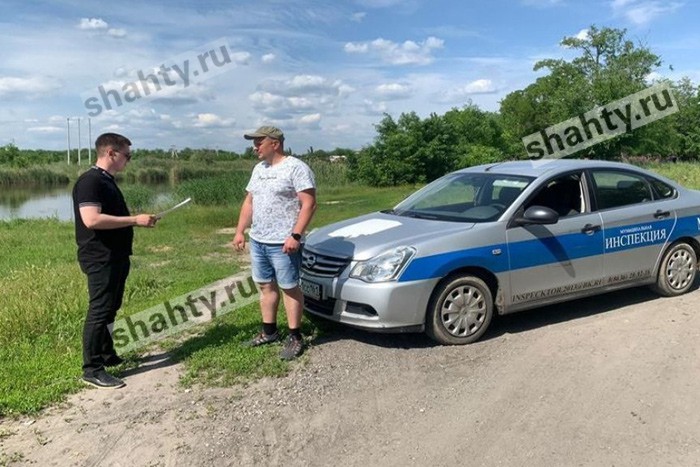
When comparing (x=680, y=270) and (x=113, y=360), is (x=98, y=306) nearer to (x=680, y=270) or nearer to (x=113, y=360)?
(x=113, y=360)

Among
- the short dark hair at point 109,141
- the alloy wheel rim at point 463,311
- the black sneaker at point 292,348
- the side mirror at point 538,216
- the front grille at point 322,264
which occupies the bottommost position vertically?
the black sneaker at point 292,348

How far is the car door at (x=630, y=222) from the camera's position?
251 inches

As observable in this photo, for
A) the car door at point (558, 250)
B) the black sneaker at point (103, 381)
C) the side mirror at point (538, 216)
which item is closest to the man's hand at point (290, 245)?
the black sneaker at point (103, 381)

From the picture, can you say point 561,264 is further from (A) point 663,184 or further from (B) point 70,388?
(B) point 70,388

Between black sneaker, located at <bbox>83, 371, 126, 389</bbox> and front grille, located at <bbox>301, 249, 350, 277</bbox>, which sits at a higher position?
front grille, located at <bbox>301, 249, 350, 277</bbox>

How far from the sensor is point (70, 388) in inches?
185

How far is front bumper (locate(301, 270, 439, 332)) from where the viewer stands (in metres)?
5.22

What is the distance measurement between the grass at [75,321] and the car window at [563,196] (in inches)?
104

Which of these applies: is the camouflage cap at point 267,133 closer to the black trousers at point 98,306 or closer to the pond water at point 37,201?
the black trousers at point 98,306

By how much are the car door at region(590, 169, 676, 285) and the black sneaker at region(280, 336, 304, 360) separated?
10.6ft

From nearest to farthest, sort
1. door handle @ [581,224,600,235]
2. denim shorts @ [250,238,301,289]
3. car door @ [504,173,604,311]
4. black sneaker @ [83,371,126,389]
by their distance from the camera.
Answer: black sneaker @ [83,371,126,389]
denim shorts @ [250,238,301,289]
car door @ [504,173,604,311]
door handle @ [581,224,600,235]

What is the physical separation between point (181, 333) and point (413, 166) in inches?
1292

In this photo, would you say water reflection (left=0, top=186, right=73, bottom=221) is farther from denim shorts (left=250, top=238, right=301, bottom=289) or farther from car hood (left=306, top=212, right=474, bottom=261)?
denim shorts (left=250, top=238, right=301, bottom=289)

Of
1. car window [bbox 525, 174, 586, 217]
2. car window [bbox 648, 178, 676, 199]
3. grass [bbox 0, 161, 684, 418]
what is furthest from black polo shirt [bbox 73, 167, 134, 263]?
car window [bbox 648, 178, 676, 199]
